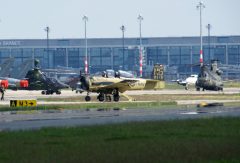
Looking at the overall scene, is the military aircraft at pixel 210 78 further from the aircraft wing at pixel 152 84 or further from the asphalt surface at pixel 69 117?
the asphalt surface at pixel 69 117

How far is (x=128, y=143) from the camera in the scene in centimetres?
2973

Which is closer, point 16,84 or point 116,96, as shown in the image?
point 116,96

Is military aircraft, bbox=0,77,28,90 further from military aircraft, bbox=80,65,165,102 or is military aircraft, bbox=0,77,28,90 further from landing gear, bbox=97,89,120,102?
landing gear, bbox=97,89,120,102

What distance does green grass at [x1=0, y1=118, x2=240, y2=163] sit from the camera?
25312 mm

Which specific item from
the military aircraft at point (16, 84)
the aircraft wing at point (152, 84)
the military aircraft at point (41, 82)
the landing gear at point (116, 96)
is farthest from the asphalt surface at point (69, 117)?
the military aircraft at point (41, 82)

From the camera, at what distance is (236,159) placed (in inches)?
957

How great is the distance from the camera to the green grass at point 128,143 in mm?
25312

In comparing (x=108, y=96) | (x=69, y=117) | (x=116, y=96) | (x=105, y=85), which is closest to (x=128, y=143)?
(x=69, y=117)

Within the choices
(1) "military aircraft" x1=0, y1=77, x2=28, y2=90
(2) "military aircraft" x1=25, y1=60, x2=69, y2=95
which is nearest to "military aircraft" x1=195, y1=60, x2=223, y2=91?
(2) "military aircraft" x1=25, y1=60, x2=69, y2=95

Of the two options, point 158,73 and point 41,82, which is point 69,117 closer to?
point 158,73

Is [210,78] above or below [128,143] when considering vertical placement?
above

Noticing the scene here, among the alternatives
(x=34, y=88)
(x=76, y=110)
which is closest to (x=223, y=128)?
(x=76, y=110)

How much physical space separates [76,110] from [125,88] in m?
20.6

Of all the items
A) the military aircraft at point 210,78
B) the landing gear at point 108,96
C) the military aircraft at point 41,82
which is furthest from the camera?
the military aircraft at point 210,78
